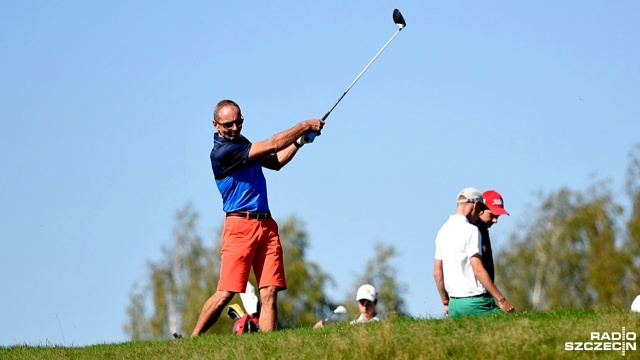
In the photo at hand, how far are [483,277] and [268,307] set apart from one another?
2.44m

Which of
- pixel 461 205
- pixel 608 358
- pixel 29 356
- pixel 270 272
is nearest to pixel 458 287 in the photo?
pixel 461 205

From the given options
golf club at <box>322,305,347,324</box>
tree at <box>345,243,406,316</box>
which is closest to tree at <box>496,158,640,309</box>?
tree at <box>345,243,406,316</box>

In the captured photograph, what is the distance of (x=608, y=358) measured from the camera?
1145cm

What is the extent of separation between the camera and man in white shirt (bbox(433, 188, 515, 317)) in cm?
1434

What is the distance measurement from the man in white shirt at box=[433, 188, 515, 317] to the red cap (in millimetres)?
791

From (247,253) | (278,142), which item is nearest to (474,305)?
(247,253)

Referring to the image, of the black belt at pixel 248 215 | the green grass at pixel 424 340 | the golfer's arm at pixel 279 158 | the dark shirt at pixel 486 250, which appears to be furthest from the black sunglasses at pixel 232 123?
the dark shirt at pixel 486 250

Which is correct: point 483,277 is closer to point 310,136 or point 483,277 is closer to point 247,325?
point 310,136

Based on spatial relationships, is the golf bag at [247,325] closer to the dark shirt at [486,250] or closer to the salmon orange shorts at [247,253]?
the salmon orange shorts at [247,253]

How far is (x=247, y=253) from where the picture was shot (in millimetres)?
14727

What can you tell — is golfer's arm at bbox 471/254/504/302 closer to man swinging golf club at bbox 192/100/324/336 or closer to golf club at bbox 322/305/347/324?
man swinging golf club at bbox 192/100/324/336

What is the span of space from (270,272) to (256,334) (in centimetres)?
80

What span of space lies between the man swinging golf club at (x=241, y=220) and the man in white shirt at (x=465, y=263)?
6.18 feet

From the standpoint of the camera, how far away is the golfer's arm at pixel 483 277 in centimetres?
1409
